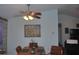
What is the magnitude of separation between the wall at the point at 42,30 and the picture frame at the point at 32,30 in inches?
5.5

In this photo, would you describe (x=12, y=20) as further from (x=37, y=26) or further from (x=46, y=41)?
(x=46, y=41)

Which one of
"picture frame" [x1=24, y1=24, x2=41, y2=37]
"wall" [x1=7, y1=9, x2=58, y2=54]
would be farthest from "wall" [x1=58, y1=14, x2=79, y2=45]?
"picture frame" [x1=24, y1=24, x2=41, y2=37]

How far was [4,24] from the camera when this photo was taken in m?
7.47

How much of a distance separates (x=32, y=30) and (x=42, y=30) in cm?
46

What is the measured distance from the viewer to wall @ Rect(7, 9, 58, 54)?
7.70m

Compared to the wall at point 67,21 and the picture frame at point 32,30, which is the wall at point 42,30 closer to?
the picture frame at point 32,30

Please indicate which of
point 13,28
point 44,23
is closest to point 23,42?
point 13,28

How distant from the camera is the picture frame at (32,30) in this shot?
25.6 feet

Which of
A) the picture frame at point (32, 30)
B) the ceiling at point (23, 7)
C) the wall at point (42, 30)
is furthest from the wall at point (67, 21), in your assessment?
the ceiling at point (23, 7)

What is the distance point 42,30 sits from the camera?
788cm

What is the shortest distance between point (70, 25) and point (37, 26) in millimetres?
2135

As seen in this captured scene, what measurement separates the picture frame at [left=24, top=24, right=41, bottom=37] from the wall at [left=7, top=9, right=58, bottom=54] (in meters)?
0.14

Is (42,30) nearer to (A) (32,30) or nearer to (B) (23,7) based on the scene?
(A) (32,30)

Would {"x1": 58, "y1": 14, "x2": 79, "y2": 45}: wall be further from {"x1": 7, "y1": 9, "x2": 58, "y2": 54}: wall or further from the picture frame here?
the picture frame
